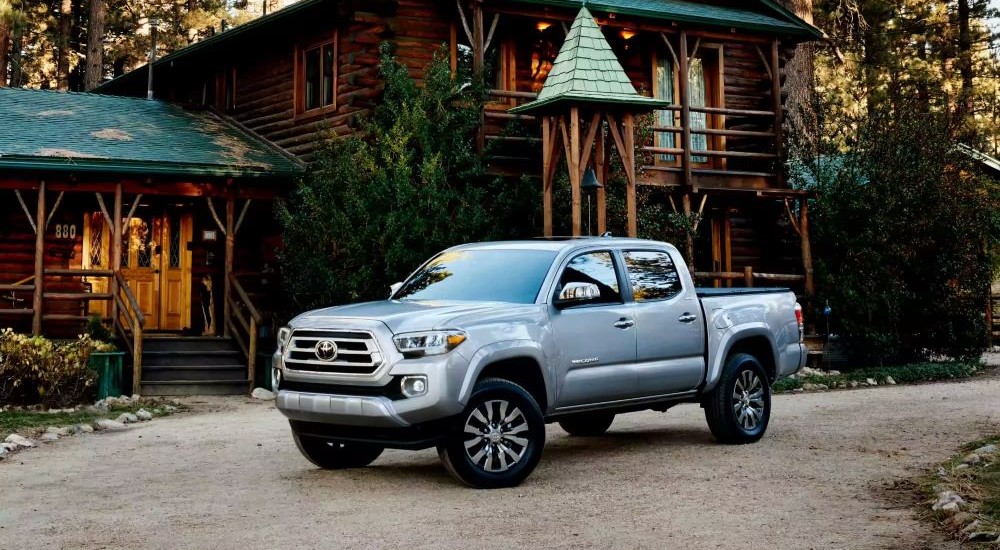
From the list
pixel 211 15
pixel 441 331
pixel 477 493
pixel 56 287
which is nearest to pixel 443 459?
pixel 477 493

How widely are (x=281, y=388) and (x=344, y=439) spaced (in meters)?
0.72

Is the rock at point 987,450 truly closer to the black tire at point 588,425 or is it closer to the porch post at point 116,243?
the black tire at point 588,425

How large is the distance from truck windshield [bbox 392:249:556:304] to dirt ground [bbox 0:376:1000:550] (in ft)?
4.95

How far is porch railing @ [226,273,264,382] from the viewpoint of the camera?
694 inches

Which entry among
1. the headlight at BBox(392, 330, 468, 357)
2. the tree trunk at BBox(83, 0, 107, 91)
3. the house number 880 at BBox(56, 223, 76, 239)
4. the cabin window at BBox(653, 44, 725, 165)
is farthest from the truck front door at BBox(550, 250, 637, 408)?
the tree trunk at BBox(83, 0, 107, 91)

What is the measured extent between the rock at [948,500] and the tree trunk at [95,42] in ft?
96.5

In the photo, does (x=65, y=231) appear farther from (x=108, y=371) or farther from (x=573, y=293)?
(x=573, y=293)

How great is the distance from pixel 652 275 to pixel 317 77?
12.7 m

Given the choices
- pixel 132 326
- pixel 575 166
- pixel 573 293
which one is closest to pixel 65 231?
pixel 132 326

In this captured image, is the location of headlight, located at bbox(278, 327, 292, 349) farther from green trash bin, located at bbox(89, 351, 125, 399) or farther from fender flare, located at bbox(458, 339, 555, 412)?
green trash bin, located at bbox(89, 351, 125, 399)

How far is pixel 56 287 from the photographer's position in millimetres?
20219

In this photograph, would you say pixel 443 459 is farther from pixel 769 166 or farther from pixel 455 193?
pixel 769 166

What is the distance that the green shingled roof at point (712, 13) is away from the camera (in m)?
19.5

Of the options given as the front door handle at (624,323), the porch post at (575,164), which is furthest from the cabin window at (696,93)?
the front door handle at (624,323)
